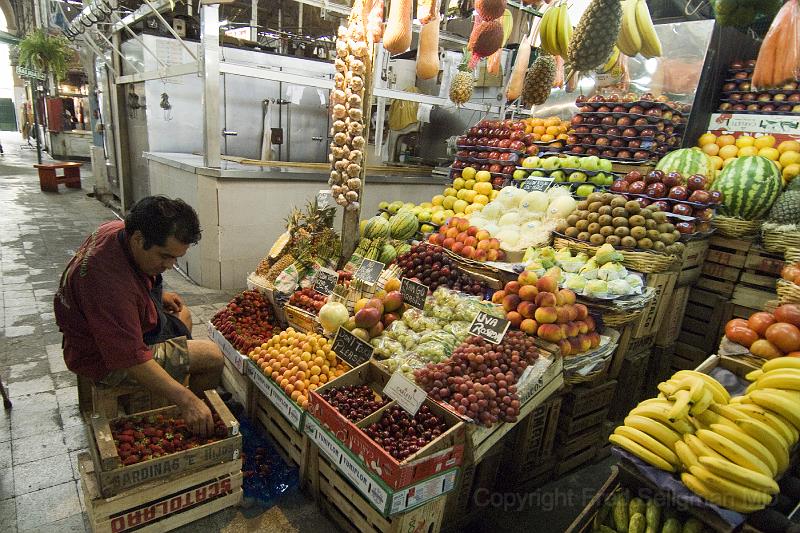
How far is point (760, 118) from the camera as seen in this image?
4.53m

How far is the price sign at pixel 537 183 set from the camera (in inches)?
159

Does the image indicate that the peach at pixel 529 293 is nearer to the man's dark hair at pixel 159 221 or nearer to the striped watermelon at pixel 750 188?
the man's dark hair at pixel 159 221

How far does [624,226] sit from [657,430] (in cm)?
175

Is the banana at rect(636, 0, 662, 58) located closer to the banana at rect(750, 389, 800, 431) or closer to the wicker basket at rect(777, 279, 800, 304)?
the wicker basket at rect(777, 279, 800, 304)

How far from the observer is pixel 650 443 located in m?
1.79

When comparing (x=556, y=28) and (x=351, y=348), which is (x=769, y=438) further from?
(x=556, y=28)

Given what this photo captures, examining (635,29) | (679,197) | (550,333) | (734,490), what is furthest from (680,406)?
(635,29)

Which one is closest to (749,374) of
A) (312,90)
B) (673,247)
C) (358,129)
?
(673,247)

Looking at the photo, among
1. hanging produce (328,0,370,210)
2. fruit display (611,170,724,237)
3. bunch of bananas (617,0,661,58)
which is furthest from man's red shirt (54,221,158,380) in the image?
bunch of bananas (617,0,661,58)

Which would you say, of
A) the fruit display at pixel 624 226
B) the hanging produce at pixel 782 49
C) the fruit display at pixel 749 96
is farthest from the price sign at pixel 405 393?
the fruit display at pixel 749 96

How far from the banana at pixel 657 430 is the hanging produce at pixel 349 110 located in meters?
2.69

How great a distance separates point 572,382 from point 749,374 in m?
0.86

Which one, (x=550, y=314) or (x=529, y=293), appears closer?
(x=550, y=314)

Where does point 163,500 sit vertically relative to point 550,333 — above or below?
below
